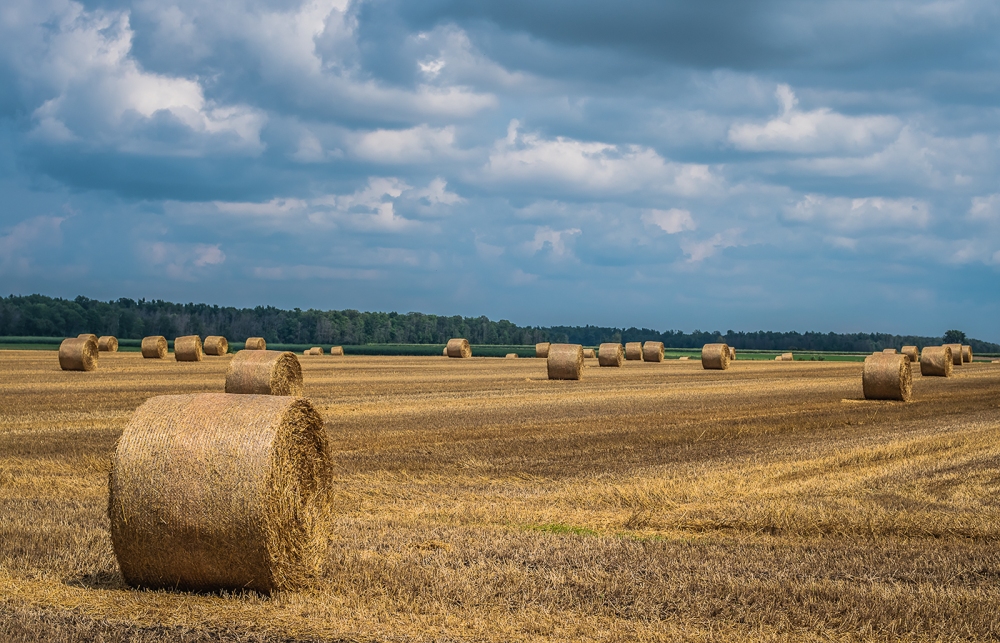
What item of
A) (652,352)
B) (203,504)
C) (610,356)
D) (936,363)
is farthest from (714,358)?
(203,504)

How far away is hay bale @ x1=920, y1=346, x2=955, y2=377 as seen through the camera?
138ft

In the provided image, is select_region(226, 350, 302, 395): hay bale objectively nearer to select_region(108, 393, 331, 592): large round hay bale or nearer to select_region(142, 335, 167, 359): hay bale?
select_region(108, 393, 331, 592): large round hay bale

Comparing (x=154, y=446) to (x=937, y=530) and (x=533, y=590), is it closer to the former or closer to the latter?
(x=533, y=590)

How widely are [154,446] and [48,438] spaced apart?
36.6 feet

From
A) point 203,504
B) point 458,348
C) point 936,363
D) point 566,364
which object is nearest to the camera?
point 203,504

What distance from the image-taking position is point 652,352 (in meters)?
58.0

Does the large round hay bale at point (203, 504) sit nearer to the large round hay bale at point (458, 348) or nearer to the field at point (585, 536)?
the field at point (585, 536)

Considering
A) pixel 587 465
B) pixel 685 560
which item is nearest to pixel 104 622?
pixel 685 560

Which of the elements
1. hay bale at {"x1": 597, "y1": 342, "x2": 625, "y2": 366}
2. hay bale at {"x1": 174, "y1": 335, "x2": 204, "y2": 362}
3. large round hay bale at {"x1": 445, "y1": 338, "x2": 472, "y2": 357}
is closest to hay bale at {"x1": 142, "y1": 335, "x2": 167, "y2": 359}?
hay bale at {"x1": 174, "y1": 335, "x2": 204, "y2": 362}

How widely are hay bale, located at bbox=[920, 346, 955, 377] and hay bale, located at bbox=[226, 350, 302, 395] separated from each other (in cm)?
2828

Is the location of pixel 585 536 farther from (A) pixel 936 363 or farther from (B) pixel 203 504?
(A) pixel 936 363

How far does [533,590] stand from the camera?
7.95m

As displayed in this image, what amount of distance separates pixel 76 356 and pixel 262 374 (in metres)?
20.0

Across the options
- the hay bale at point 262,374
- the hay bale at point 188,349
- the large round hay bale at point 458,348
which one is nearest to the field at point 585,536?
the hay bale at point 262,374
